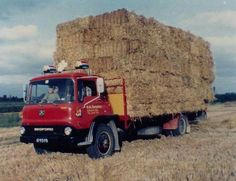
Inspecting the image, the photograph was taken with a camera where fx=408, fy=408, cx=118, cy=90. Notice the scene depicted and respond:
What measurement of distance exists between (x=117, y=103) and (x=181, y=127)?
5545 millimetres

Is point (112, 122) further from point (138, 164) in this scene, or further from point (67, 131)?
point (138, 164)

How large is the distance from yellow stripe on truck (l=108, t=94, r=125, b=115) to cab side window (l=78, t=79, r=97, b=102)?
45.4 inches

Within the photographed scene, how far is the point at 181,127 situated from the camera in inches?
695

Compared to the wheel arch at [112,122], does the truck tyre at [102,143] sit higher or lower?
lower

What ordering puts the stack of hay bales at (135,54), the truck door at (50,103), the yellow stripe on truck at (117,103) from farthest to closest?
the stack of hay bales at (135,54) < the yellow stripe on truck at (117,103) < the truck door at (50,103)

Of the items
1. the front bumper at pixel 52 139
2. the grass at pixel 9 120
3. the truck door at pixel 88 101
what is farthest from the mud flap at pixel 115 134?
the grass at pixel 9 120

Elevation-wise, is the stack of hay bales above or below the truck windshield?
above

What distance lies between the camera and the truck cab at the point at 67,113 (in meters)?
11.0

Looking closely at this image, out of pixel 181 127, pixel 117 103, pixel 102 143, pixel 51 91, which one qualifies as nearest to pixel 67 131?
pixel 102 143

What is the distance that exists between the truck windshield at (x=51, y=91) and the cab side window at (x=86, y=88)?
10.2 inches

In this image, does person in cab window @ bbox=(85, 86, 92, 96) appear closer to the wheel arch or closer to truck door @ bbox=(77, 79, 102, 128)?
truck door @ bbox=(77, 79, 102, 128)

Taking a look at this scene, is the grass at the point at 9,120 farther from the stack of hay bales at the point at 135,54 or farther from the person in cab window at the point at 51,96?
the person in cab window at the point at 51,96

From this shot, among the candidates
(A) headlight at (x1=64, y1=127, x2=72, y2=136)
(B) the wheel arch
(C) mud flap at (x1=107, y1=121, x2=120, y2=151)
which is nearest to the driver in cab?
(A) headlight at (x1=64, y1=127, x2=72, y2=136)

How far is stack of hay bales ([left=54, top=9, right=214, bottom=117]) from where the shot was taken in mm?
13391
